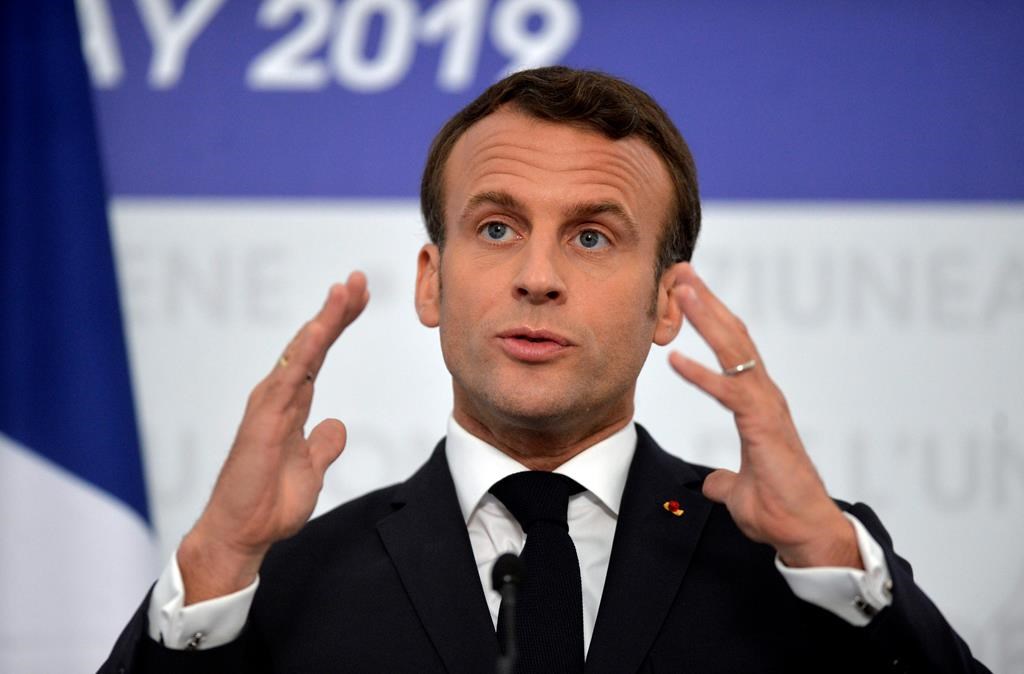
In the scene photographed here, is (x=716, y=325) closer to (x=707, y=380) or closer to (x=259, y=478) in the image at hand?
(x=707, y=380)

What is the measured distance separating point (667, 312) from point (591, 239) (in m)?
0.25

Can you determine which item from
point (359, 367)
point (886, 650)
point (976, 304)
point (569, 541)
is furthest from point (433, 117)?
point (886, 650)

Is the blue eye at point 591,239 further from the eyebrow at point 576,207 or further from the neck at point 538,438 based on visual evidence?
the neck at point 538,438

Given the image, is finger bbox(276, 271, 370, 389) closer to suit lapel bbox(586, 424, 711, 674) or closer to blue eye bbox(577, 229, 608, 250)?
blue eye bbox(577, 229, 608, 250)

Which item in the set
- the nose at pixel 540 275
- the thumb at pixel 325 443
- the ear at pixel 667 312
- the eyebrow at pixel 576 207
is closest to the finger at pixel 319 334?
the thumb at pixel 325 443

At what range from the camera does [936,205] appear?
4000 millimetres

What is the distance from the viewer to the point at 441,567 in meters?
2.25

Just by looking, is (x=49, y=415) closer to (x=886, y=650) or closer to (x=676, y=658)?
(x=676, y=658)

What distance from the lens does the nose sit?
7.26ft

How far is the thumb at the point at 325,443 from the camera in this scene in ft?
6.87

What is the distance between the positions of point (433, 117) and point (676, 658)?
234 cm

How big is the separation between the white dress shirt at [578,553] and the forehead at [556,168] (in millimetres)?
453

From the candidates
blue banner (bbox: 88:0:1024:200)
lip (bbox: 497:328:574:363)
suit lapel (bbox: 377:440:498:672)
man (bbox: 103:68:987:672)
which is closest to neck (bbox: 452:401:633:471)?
man (bbox: 103:68:987:672)

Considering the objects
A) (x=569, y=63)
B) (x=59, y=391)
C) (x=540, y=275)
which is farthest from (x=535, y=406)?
(x=569, y=63)
